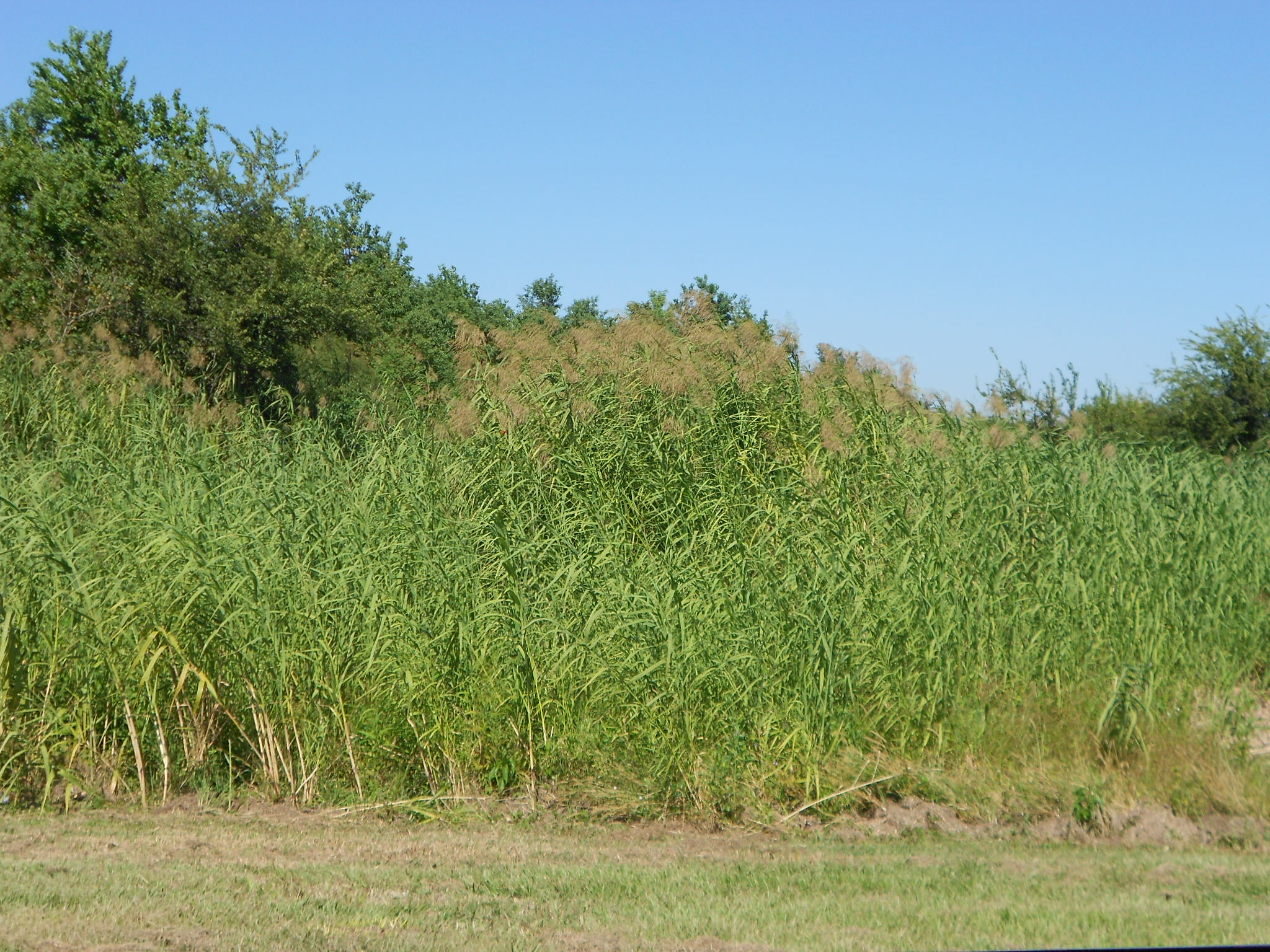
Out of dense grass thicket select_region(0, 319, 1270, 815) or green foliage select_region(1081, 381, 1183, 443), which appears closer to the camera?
dense grass thicket select_region(0, 319, 1270, 815)

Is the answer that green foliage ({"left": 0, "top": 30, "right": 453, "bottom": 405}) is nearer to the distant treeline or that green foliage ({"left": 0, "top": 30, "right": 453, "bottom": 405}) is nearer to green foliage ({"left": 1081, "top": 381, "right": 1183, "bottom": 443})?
the distant treeline

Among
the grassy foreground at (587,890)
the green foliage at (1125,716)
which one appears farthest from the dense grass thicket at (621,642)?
the grassy foreground at (587,890)

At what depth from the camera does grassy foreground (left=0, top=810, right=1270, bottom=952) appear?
132 inches

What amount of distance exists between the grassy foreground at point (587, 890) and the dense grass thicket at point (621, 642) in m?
0.44

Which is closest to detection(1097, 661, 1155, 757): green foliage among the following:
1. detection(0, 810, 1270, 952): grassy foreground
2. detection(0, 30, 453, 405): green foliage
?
detection(0, 810, 1270, 952): grassy foreground

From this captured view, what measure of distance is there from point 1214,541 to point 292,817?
19.1 feet

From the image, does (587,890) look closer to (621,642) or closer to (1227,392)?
(621,642)

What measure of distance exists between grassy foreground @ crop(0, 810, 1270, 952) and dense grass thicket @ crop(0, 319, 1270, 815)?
0.44m

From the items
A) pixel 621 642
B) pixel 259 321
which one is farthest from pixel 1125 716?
pixel 259 321

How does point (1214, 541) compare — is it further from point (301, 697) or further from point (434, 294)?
point (434, 294)

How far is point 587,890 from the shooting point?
152 inches

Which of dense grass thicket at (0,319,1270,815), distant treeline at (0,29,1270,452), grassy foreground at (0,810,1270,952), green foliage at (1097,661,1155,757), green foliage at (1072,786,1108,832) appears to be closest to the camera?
grassy foreground at (0,810,1270,952)

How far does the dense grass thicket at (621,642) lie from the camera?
196 inches

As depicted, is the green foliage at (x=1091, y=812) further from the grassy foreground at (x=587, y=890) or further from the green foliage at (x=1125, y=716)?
the green foliage at (x=1125, y=716)
